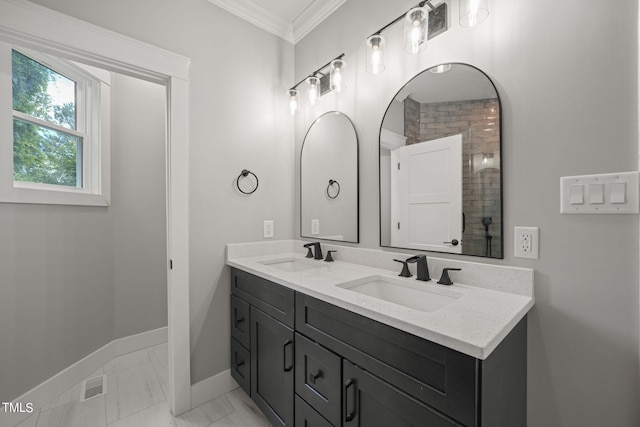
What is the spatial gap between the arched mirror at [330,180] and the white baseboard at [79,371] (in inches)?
71.3

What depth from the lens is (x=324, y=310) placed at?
3.69ft

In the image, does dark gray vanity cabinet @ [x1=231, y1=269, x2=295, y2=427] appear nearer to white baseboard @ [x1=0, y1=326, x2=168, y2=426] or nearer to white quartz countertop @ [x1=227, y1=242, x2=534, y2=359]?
white quartz countertop @ [x1=227, y1=242, x2=534, y2=359]

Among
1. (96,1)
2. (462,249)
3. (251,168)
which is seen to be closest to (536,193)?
(462,249)

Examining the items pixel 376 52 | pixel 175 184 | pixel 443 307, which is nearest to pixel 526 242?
pixel 443 307

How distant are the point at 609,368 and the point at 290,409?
1252mm

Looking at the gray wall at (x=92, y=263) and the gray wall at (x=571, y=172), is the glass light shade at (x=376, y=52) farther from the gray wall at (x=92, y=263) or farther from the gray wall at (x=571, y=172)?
the gray wall at (x=92, y=263)

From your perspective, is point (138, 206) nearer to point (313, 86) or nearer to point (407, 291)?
point (313, 86)

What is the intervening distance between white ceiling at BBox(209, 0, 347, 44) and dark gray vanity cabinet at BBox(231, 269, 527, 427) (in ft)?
6.13

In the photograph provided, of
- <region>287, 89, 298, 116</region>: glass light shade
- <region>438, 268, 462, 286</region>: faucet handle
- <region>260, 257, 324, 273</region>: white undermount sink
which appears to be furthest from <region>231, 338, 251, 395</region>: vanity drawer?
<region>287, 89, 298, 116</region>: glass light shade

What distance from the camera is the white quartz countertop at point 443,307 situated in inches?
28.9

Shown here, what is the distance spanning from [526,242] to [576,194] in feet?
0.76

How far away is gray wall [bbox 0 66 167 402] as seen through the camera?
1640 mm

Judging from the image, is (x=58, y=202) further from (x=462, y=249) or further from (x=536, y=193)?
(x=536, y=193)

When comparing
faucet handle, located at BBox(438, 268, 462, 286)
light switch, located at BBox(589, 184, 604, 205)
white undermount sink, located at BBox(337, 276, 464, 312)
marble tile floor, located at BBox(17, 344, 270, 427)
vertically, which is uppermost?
light switch, located at BBox(589, 184, 604, 205)
